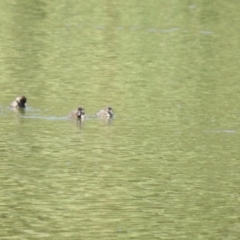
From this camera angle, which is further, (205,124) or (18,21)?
(18,21)

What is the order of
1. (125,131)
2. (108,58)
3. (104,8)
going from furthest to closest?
(104,8), (108,58), (125,131)

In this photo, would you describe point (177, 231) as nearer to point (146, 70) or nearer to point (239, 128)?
point (239, 128)

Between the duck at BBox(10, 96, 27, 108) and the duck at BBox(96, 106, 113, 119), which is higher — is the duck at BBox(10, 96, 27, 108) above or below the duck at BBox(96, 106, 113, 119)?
above

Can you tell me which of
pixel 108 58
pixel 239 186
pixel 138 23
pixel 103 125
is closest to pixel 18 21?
pixel 138 23

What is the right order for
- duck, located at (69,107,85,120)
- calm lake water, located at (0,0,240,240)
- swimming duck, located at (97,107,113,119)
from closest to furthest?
1. calm lake water, located at (0,0,240,240)
2. duck, located at (69,107,85,120)
3. swimming duck, located at (97,107,113,119)

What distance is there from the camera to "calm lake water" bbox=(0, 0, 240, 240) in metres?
16.2

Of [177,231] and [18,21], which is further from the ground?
[18,21]

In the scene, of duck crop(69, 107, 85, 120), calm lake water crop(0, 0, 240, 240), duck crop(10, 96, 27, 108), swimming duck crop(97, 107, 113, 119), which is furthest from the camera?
duck crop(10, 96, 27, 108)

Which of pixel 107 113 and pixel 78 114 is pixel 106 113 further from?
pixel 78 114

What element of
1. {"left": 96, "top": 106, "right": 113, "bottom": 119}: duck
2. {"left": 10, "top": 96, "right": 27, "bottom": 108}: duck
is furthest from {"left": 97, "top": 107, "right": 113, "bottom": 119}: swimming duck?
{"left": 10, "top": 96, "right": 27, "bottom": 108}: duck

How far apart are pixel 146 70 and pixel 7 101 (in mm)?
6499

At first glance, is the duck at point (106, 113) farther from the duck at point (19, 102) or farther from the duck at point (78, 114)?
the duck at point (19, 102)

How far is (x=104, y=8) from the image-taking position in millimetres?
44094

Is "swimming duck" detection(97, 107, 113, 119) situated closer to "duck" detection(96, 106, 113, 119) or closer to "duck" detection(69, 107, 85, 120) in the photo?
"duck" detection(96, 106, 113, 119)
